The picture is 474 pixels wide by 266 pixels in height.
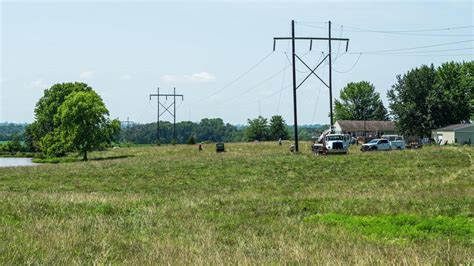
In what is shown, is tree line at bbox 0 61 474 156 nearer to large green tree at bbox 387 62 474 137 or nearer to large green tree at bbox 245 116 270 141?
large green tree at bbox 387 62 474 137

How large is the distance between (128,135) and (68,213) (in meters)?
179

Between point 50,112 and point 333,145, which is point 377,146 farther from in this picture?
point 50,112

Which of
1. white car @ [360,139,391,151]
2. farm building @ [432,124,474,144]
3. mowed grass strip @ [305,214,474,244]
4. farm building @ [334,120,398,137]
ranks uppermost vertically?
farm building @ [334,120,398,137]

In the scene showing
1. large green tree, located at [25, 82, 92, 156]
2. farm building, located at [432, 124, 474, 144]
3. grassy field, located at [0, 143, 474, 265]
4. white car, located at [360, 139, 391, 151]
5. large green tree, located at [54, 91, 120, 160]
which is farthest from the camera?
farm building, located at [432, 124, 474, 144]

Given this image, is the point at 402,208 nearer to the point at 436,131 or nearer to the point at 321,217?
the point at 321,217

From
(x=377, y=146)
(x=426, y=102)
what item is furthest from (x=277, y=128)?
(x=377, y=146)

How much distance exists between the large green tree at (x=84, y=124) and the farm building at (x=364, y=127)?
248 feet

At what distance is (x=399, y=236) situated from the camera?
11.3 metres

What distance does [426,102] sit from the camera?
100500 millimetres

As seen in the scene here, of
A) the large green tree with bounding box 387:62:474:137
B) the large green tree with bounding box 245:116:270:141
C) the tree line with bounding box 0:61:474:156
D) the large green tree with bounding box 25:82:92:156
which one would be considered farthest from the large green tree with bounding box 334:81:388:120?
the large green tree with bounding box 25:82:92:156

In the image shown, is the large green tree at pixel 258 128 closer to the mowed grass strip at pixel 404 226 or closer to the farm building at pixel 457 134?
the farm building at pixel 457 134

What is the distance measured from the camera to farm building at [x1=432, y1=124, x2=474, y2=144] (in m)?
91.7

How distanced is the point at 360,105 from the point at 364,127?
2461cm

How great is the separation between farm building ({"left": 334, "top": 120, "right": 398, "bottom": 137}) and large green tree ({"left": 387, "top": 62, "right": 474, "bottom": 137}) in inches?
993
